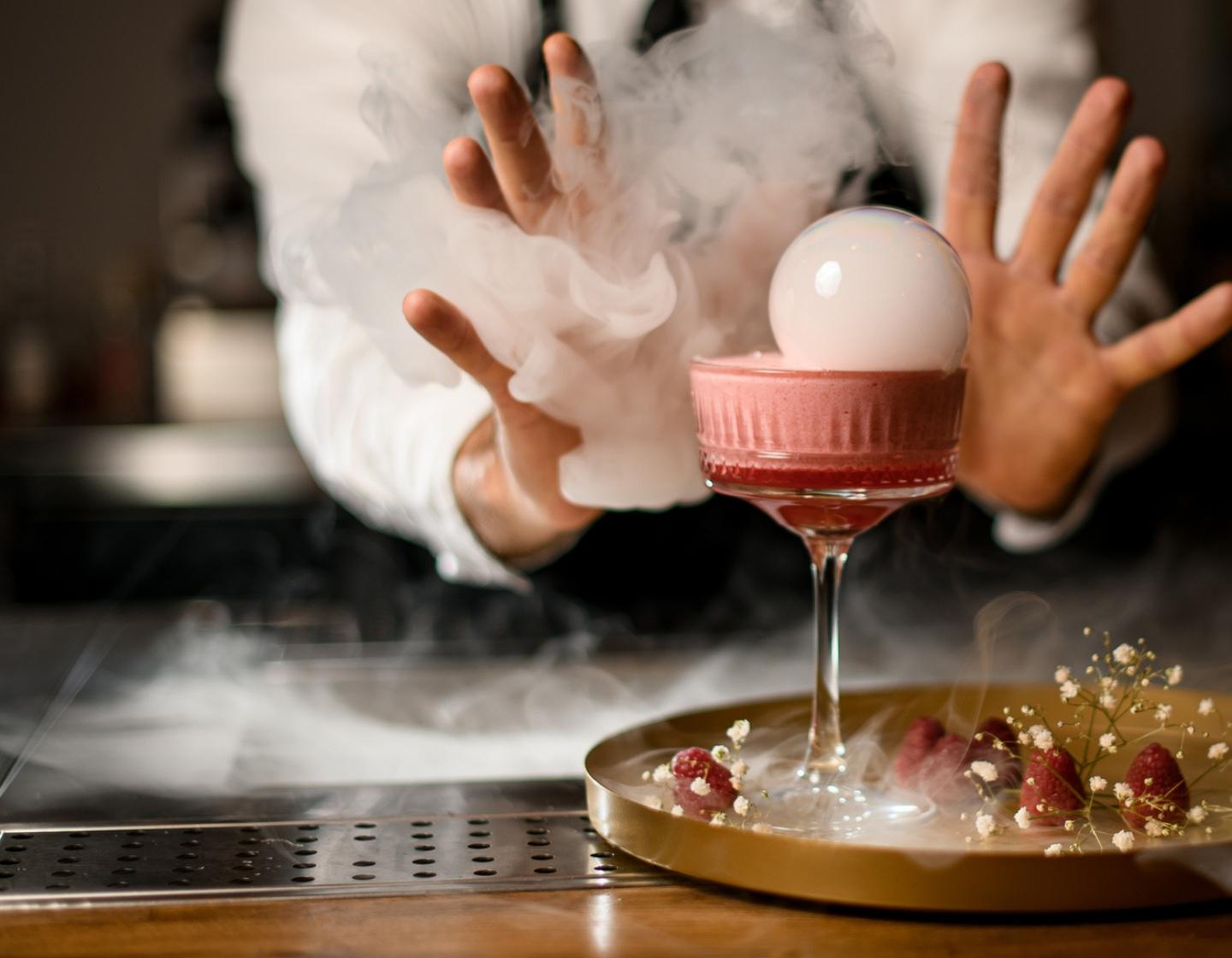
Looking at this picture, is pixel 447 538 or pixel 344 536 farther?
pixel 344 536

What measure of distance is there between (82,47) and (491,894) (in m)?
3.43

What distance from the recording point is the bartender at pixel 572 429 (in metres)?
1.17

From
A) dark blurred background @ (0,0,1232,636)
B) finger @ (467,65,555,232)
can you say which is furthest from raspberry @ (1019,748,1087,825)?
dark blurred background @ (0,0,1232,636)

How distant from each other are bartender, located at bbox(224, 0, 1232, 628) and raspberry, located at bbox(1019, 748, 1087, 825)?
0.45m

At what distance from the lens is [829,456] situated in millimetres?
842

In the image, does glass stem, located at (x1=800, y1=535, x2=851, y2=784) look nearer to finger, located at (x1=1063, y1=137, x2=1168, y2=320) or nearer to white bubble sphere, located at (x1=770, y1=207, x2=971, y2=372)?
white bubble sphere, located at (x1=770, y1=207, x2=971, y2=372)

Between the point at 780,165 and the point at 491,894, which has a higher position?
the point at 780,165

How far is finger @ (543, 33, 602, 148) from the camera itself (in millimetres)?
944

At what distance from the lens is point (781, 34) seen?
1072 mm

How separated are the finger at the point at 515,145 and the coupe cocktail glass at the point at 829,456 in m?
0.18

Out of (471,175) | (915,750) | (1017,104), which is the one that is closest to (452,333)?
(471,175)

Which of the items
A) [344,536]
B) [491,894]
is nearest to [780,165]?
[491,894]

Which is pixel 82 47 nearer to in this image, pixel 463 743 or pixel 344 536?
pixel 344 536

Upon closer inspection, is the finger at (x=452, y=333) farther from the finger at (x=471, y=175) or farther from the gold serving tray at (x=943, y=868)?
the gold serving tray at (x=943, y=868)
